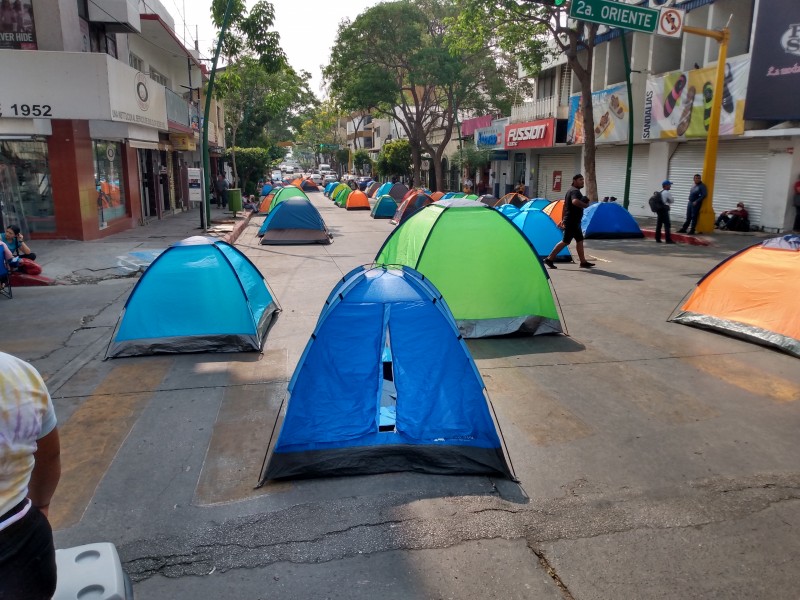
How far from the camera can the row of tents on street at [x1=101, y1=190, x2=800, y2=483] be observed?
4676 mm

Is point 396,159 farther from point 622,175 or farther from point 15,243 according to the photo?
point 15,243

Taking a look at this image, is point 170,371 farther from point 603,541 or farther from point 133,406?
point 603,541

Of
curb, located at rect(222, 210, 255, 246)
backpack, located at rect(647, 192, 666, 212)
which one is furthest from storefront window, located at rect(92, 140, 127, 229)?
backpack, located at rect(647, 192, 666, 212)

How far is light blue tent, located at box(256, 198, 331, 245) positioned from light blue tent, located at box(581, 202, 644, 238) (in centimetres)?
733

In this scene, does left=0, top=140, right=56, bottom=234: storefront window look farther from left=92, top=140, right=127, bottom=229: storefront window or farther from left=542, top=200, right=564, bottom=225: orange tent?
left=542, top=200, right=564, bottom=225: orange tent

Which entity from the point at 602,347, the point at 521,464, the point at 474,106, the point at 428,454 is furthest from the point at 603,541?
the point at 474,106

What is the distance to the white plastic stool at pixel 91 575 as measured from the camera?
228 cm

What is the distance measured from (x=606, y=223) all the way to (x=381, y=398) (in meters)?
14.4

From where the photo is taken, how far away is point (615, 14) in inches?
515

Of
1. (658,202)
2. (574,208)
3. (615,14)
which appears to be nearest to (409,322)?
(574,208)

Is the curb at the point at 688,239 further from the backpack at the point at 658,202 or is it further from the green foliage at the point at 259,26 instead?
the green foliage at the point at 259,26

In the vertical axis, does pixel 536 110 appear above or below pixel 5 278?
above

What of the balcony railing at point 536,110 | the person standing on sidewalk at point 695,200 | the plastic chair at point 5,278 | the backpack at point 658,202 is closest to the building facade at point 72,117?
the plastic chair at point 5,278

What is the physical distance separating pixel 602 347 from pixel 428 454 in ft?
12.3
